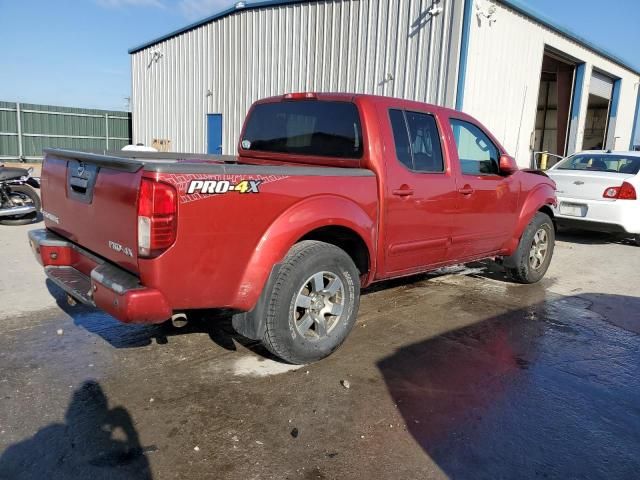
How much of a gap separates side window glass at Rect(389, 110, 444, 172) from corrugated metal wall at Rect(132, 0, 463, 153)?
6616 mm

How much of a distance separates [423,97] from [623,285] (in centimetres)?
625

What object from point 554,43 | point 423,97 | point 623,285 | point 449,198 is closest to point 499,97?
point 423,97

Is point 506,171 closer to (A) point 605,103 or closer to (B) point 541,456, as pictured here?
(B) point 541,456

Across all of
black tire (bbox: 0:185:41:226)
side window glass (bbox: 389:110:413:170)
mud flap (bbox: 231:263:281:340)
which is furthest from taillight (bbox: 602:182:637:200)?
black tire (bbox: 0:185:41:226)

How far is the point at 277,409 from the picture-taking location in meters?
3.16

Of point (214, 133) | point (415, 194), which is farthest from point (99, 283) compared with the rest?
point (214, 133)

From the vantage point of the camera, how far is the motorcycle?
8773 mm

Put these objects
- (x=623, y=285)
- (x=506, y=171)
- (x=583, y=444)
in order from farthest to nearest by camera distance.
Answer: (x=623, y=285), (x=506, y=171), (x=583, y=444)

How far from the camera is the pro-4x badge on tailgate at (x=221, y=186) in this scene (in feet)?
9.53

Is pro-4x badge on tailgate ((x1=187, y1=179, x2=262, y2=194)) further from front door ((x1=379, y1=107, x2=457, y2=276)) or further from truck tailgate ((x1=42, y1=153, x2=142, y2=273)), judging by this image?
front door ((x1=379, y1=107, x2=457, y2=276))

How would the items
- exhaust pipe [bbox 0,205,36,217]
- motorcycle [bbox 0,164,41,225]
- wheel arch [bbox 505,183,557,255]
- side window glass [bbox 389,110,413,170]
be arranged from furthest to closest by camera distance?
motorcycle [bbox 0,164,41,225]
exhaust pipe [bbox 0,205,36,217]
wheel arch [bbox 505,183,557,255]
side window glass [bbox 389,110,413,170]

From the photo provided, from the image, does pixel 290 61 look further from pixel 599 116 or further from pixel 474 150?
pixel 599 116

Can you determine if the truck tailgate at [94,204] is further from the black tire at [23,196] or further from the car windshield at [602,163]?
the car windshield at [602,163]

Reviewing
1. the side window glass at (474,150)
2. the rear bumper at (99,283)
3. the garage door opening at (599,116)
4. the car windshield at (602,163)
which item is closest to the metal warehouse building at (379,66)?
the garage door opening at (599,116)
